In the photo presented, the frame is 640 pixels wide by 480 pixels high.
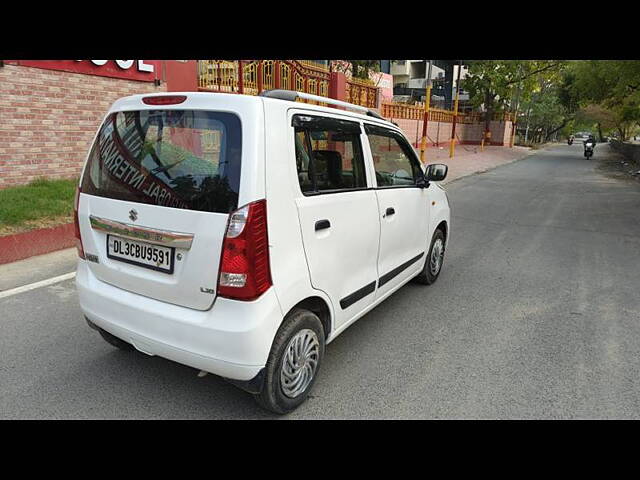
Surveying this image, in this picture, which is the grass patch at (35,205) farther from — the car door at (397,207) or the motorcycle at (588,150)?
the motorcycle at (588,150)

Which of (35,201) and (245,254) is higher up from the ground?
(245,254)

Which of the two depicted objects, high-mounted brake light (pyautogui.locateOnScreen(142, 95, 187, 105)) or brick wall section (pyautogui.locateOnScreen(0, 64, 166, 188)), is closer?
high-mounted brake light (pyautogui.locateOnScreen(142, 95, 187, 105))

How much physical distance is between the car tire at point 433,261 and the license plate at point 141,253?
285 cm

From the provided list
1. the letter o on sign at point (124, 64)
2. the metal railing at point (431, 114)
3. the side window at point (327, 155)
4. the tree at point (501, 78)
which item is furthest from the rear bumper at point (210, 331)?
the tree at point (501, 78)

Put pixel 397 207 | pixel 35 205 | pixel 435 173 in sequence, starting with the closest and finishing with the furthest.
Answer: pixel 397 207 → pixel 435 173 → pixel 35 205

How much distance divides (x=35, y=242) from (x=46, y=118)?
319 centimetres

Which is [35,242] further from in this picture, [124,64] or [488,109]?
[488,109]

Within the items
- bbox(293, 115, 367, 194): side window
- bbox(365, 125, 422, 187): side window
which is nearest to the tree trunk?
bbox(365, 125, 422, 187): side window

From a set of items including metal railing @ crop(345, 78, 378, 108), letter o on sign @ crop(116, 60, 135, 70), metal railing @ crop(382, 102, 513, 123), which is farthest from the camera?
metal railing @ crop(382, 102, 513, 123)

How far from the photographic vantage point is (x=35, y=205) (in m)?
6.01

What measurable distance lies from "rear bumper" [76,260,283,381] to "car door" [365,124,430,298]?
4.49 feet

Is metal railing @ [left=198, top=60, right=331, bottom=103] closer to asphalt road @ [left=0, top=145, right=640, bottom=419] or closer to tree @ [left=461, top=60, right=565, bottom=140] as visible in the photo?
Answer: asphalt road @ [left=0, top=145, right=640, bottom=419]

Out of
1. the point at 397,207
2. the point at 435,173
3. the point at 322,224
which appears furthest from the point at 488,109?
the point at 322,224

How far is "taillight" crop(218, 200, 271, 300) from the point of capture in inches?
85.7
